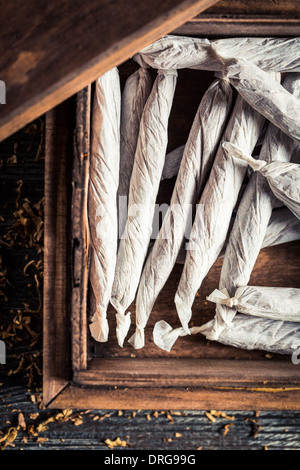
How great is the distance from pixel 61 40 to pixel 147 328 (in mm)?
537

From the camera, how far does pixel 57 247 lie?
0.78 meters

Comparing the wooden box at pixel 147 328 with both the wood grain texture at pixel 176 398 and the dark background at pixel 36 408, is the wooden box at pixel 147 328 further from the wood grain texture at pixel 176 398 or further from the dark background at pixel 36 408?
the dark background at pixel 36 408

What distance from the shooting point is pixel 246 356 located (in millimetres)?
882

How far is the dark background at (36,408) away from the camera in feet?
3.11

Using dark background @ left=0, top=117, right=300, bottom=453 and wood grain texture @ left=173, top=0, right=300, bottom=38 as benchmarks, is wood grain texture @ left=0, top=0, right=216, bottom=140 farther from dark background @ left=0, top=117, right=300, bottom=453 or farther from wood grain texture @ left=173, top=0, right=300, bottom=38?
dark background @ left=0, top=117, right=300, bottom=453

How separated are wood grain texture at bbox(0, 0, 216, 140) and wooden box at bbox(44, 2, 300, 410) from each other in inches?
6.0

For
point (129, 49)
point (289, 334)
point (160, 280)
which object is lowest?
point (289, 334)

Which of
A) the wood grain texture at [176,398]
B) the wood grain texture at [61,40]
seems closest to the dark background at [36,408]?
the wood grain texture at [176,398]

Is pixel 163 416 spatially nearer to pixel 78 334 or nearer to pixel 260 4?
pixel 78 334

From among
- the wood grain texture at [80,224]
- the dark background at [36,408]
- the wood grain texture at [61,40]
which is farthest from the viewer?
the dark background at [36,408]

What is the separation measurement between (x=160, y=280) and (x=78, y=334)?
17cm

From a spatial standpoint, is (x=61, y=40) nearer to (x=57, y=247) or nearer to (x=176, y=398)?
(x=57, y=247)

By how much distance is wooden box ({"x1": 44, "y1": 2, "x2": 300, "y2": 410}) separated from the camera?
760 millimetres
